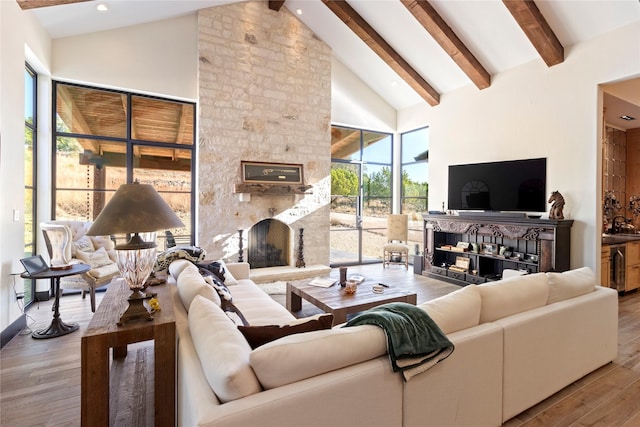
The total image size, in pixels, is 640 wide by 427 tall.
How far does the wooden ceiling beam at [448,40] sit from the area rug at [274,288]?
4.44 meters

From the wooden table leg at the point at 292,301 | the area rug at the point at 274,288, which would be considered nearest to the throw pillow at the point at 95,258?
the area rug at the point at 274,288

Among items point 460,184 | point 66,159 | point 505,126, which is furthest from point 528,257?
point 66,159

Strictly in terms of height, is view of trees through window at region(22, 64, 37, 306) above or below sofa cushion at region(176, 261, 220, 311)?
above

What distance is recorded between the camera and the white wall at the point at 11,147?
9.46ft

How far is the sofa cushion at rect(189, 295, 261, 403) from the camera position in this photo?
3.75ft

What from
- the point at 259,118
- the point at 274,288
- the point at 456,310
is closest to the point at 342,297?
the point at 456,310

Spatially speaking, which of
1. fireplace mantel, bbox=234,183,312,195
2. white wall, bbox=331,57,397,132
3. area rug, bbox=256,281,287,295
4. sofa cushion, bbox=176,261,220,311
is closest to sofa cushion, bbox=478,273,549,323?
sofa cushion, bbox=176,261,220,311

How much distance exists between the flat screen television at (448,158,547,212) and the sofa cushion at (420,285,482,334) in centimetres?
353

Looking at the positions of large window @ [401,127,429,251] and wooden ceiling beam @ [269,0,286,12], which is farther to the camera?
large window @ [401,127,429,251]

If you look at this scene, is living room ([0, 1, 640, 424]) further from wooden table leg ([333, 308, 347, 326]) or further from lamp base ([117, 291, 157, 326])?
wooden table leg ([333, 308, 347, 326])

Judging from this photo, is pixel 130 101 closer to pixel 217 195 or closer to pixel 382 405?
pixel 217 195

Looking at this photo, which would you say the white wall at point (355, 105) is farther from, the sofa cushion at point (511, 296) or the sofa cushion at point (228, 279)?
the sofa cushion at point (511, 296)

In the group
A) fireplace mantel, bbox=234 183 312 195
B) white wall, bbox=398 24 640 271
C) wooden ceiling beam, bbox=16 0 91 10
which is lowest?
fireplace mantel, bbox=234 183 312 195

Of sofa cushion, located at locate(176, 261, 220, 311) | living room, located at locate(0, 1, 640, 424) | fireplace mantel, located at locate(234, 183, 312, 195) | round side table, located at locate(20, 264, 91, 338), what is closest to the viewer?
sofa cushion, located at locate(176, 261, 220, 311)
